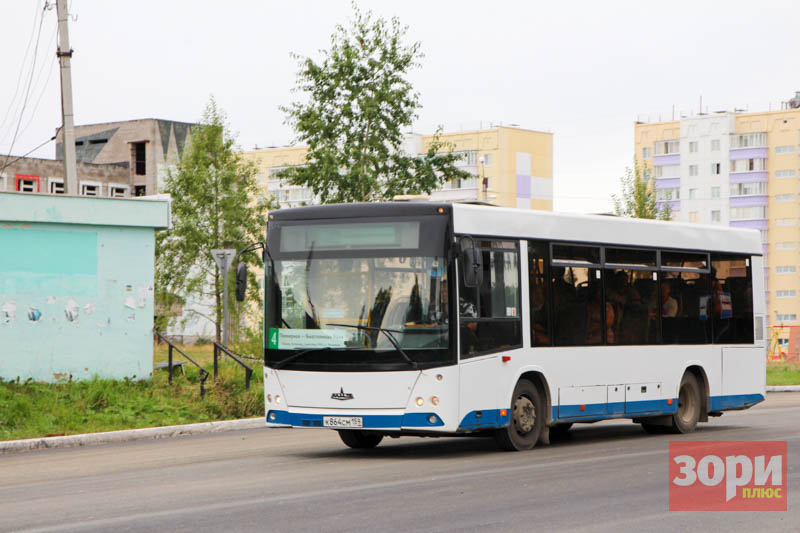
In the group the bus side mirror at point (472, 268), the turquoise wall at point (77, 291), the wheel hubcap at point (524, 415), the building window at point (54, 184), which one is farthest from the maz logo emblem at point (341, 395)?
the building window at point (54, 184)

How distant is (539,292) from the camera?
1584cm

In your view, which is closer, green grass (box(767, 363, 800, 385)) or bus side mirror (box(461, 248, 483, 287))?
bus side mirror (box(461, 248, 483, 287))

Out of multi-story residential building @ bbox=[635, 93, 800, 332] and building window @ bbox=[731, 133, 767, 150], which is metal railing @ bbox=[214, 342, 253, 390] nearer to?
multi-story residential building @ bbox=[635, 93, 800, 332]

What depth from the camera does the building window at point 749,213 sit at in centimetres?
11831

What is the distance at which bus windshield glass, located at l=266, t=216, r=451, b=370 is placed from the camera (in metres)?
14.3

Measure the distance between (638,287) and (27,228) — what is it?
10.7 meters

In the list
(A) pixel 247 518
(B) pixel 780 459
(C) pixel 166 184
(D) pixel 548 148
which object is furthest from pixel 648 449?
(D) pixel 548 148

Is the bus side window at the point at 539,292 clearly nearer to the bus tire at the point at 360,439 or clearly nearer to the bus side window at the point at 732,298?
the bus tire at the point at 360,439

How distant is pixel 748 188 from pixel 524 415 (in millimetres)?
108492

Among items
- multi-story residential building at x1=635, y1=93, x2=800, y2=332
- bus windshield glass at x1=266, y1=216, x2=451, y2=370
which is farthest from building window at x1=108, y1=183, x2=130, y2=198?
bus windshield glass at x1=266, y1=216, x2=451, y2=370

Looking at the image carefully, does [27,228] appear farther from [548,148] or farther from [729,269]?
[548,148]

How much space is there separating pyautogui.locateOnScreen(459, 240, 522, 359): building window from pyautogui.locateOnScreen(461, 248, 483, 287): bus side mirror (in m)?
0.42

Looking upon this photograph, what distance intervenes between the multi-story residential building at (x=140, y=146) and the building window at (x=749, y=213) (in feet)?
178

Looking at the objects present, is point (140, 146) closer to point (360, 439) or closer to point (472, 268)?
point (360, 439)
